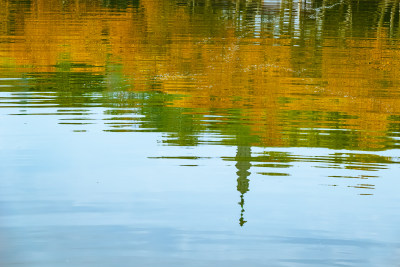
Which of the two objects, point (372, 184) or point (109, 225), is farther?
point (372, 184)

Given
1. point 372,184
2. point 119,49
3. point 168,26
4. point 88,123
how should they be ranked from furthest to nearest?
1. point 168,26
2. point 119,49
3. point 88,123
4. point 372,184

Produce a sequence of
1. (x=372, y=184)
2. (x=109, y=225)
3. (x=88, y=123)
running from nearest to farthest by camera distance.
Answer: (x=109, y=225) < (x=372, y=184) < (x=88, y=123)

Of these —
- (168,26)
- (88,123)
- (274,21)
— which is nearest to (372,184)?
(88,123)

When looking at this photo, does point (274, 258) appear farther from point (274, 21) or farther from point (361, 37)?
point (274, 21)

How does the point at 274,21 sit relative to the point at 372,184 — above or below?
above

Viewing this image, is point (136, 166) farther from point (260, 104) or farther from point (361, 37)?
point (361, 37)

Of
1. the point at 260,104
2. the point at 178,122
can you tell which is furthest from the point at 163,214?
the point at 260,104

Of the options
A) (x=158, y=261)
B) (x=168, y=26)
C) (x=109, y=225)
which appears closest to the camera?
(x=158, y=261)

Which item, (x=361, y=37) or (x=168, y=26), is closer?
(x=361, y=37)

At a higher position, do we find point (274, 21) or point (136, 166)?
point (274, 21)

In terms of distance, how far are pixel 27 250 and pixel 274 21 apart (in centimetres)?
3889

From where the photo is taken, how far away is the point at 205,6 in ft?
206

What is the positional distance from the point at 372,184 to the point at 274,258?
3686 millimetres

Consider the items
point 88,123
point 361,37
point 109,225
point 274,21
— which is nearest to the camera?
point 109,225
